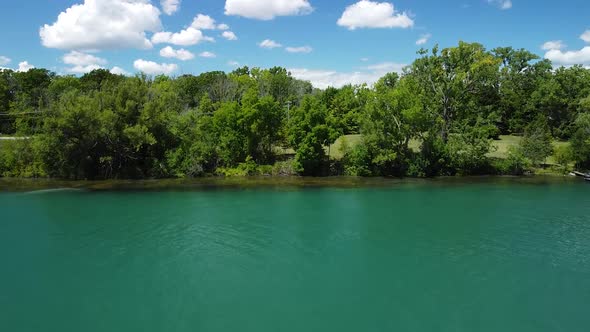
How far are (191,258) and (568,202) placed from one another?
98.4ft

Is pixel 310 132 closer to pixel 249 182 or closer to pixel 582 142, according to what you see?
pixel 249 182

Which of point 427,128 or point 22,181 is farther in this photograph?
point 427,128

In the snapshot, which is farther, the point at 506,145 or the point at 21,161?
the point at 506,145

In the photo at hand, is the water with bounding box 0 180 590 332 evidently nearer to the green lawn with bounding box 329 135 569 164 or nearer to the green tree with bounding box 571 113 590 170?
the green tree with bounding box 571 113 590 170

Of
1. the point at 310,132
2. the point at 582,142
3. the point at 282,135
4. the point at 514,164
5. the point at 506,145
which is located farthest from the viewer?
the point at 506,145

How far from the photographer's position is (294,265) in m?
21.4

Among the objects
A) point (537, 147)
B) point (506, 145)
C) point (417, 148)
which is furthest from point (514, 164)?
point (506, 145)

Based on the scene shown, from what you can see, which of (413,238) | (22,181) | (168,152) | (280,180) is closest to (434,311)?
(413,238)

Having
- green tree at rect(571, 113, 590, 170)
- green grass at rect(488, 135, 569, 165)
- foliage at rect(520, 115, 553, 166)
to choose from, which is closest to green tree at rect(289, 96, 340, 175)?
green grass at rect(488, 135, 569, 165)

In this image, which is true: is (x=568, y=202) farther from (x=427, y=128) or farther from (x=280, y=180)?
(x=280, y=180)

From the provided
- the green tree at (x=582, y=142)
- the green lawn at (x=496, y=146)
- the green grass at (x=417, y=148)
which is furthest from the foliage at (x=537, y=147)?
the green tree at (x=582, y=142)

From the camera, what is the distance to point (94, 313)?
1664cm

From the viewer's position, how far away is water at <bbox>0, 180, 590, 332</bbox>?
53.9ft

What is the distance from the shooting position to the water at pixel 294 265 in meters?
16.4
